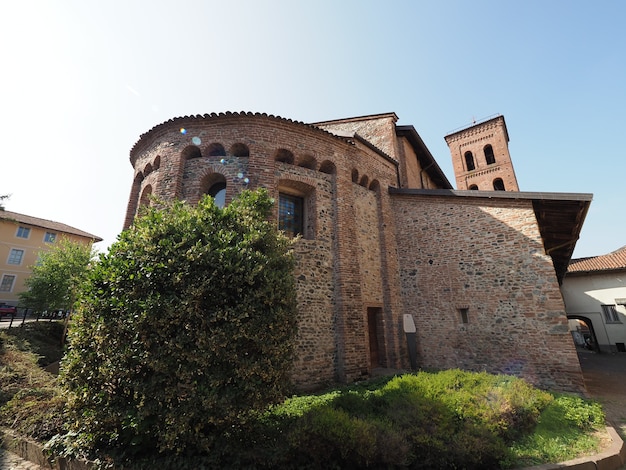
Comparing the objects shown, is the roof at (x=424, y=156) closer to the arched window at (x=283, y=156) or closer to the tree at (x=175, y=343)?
the arched window at (x=283, y=156)

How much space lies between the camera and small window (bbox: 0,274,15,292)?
82.2ft

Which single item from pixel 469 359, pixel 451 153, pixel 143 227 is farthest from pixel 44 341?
pixel 451 153

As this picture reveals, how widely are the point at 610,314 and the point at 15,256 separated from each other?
48867 millimetres

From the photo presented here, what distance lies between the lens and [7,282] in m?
25.4

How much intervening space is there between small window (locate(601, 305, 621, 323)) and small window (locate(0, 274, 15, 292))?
47.8 meters

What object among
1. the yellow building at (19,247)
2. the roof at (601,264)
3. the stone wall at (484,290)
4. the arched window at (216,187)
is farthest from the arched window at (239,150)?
the roof at (601,264)

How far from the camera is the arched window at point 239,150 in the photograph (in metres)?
9.15

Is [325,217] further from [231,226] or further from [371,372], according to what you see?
[371,372]

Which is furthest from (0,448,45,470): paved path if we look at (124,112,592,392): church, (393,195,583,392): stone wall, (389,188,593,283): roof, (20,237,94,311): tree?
(389,188,593,283): roof

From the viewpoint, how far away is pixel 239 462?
3.64 metres

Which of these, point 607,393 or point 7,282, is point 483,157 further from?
point 7,282

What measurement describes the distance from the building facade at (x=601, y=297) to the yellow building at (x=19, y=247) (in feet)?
128

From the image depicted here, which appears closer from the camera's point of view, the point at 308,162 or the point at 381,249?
the point at 308,162

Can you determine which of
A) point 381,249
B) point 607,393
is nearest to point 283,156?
point 381,249
